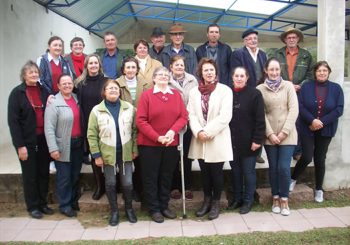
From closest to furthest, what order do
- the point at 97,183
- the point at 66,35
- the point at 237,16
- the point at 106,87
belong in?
the point at 106,87 → the point at 97,183 → the point at 66,35 → the point at 237,16

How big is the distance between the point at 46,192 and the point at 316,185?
3147mm

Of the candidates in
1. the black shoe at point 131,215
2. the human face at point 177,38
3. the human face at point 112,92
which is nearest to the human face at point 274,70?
the human face at point 177,38

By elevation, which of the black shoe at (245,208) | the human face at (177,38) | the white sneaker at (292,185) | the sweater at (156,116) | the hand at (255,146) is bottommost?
the black shoe at (245,208)

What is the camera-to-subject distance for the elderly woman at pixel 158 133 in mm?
3873

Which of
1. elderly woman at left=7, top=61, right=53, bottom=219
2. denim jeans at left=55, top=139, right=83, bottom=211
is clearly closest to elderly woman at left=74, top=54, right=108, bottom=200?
denim jeans at left=55, top=139, right=83, bottom=211

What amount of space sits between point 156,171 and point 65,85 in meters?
1.31

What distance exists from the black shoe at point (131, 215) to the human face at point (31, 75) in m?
1.67

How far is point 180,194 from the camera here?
14.9 feet

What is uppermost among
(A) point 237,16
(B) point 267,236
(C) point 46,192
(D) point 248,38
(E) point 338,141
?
(A) point 237,16

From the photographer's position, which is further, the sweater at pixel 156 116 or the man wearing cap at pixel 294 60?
the man wearing cap at pixel 294 60

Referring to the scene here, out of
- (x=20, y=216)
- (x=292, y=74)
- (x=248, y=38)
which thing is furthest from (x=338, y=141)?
(x=20, y=216)

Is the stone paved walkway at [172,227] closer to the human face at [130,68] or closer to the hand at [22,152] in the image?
the hand at [22,152]

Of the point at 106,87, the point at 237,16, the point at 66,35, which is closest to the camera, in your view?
the point at 106,87

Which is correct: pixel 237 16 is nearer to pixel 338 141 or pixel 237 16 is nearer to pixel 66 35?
pixel 66 35
